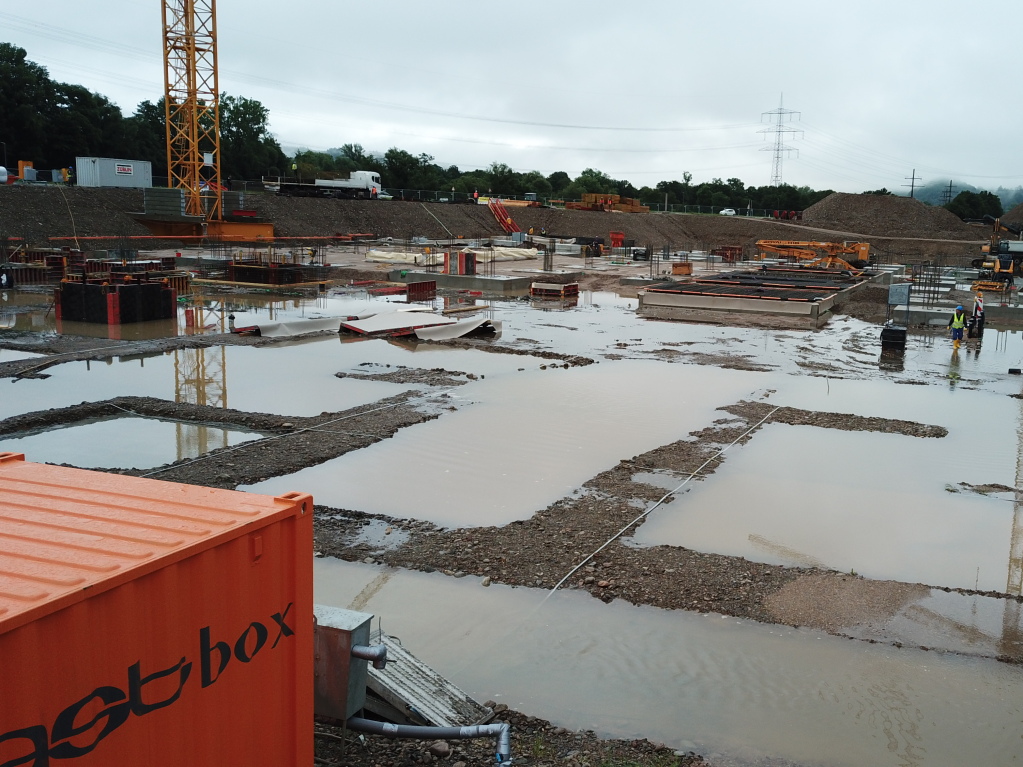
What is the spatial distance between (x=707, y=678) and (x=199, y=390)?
495 inches

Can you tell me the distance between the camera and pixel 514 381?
18.8m

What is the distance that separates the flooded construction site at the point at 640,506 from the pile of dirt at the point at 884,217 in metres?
77.3

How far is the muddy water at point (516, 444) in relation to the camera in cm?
1113

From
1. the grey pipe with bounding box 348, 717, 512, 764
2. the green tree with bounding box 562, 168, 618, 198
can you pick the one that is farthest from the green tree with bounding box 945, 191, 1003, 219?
the grey pipe with bounding box 348, 717, 512, 764

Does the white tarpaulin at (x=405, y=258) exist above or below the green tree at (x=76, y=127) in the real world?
below

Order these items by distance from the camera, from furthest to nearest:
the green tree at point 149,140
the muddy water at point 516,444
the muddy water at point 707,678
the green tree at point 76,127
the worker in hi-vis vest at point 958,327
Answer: the green tree at point 149,140, the green tree at point 76,127, the worker in hi-vis vest at point 958,327, the muddy water at point 516,444, the muddy water at point 707,678

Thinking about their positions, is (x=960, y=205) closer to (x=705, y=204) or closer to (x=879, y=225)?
(x=879, y=225)

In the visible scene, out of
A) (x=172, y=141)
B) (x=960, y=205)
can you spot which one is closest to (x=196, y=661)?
(x=172, y=141)

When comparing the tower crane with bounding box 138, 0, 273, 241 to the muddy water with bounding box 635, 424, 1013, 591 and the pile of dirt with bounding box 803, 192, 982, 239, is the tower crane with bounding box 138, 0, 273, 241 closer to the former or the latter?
the muddy water with bounding box 635, 424, 1013, 591

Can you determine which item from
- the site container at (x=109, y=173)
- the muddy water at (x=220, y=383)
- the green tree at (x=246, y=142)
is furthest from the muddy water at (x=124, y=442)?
the green tree at (x=246, y=142)

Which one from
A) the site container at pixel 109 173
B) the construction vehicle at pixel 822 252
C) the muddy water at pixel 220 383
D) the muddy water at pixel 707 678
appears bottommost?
the muddy water at pixel 707 678

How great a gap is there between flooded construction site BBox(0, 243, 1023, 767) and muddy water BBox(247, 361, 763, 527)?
68 millimetres

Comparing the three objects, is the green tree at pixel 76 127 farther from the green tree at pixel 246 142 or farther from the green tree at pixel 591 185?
the green tree at pixel 591 185

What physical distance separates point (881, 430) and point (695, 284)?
25.3 metres
